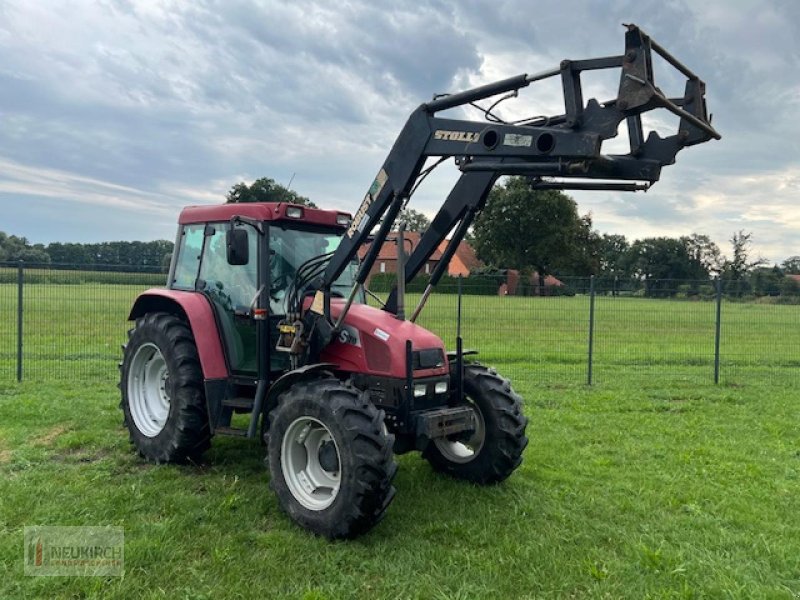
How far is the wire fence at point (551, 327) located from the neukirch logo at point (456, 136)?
5448 millimetres

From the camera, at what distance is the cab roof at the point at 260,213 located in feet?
17.5

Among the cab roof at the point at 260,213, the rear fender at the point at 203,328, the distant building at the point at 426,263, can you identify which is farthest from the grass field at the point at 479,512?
the cab roof at the point at 260,213

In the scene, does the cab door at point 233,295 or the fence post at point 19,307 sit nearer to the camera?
the cab door at point 233,295

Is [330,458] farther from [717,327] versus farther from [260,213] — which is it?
[717,327]

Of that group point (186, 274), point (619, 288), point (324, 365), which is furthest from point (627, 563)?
point (619, 288)

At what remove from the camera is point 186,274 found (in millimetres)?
6223

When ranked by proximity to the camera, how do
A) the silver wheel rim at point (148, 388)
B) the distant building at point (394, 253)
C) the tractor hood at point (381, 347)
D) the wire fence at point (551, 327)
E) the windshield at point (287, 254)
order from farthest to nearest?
the wire fence at point (551, 327), the silver wheel rim at point (148, 388), the windshield at point (287, 254), the distant building at point (394, 253), the tractor hood at point (381, 347)

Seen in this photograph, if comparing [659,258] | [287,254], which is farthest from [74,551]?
[659,258]

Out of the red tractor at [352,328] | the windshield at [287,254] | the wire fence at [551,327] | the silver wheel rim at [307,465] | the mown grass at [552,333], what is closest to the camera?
the red tractor at [352,328]

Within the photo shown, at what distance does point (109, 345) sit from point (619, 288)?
34.3ft

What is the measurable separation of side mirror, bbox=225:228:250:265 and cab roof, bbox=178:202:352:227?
1.50 feet

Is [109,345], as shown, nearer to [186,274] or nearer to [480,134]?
[186,274]

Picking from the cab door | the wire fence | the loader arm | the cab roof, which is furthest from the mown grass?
the loader arm

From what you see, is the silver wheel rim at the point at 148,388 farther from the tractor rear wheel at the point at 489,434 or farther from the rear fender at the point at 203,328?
the tractor rear wheel at the point at 489,434
